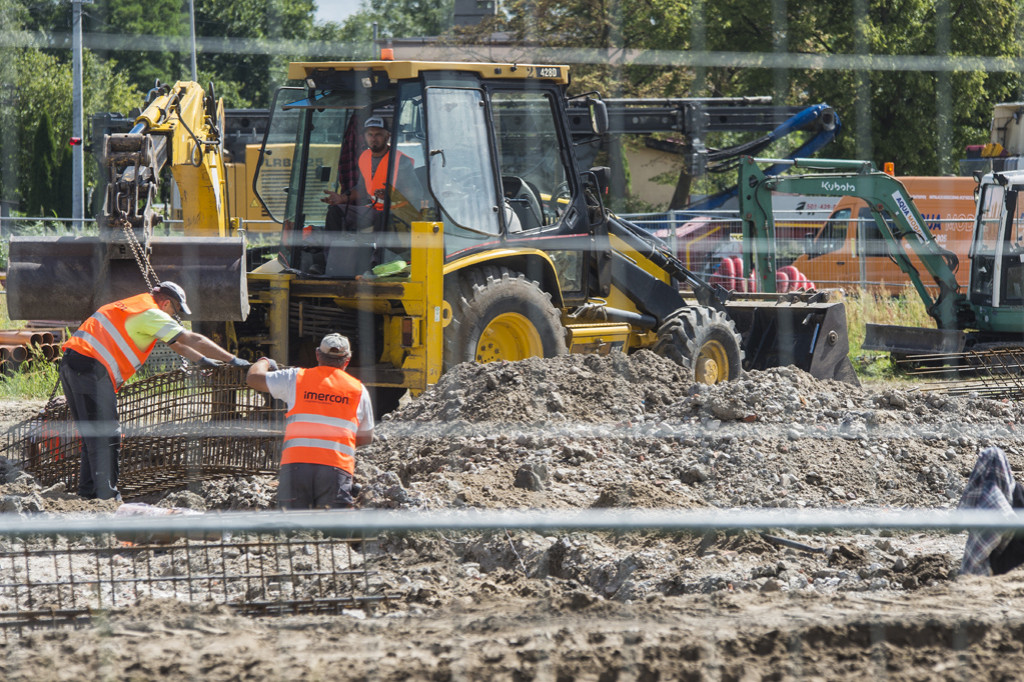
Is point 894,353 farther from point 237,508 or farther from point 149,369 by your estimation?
point 237,508

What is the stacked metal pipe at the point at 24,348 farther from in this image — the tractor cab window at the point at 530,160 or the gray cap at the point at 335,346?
the gray cap at the point at 335,346

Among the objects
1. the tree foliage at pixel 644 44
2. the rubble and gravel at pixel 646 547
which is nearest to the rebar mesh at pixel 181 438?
the rubble and gravel at pixel 646 547

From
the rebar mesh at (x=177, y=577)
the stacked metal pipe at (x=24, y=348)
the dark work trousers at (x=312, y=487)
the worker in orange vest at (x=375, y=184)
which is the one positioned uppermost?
the worker in orange vest at (x=375, y=184)

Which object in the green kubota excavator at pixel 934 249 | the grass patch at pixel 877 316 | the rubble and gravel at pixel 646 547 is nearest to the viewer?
the rubble and gravel at pixel 646 547

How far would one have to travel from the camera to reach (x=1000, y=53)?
8.45 metres

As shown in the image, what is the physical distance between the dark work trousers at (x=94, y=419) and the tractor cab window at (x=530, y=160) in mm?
2883

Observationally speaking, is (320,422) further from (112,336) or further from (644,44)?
(644,44)

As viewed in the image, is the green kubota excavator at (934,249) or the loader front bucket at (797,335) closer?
the loader front bucket at (797,335)

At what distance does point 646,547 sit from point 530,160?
3.66 meters

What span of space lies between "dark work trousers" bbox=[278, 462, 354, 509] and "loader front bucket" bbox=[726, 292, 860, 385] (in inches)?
197

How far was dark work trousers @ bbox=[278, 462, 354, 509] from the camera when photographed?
5.24m

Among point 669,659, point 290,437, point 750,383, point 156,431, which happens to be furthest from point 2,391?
point 669,659

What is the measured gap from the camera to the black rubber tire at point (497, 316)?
24.1ft

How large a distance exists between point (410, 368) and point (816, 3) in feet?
11.8
